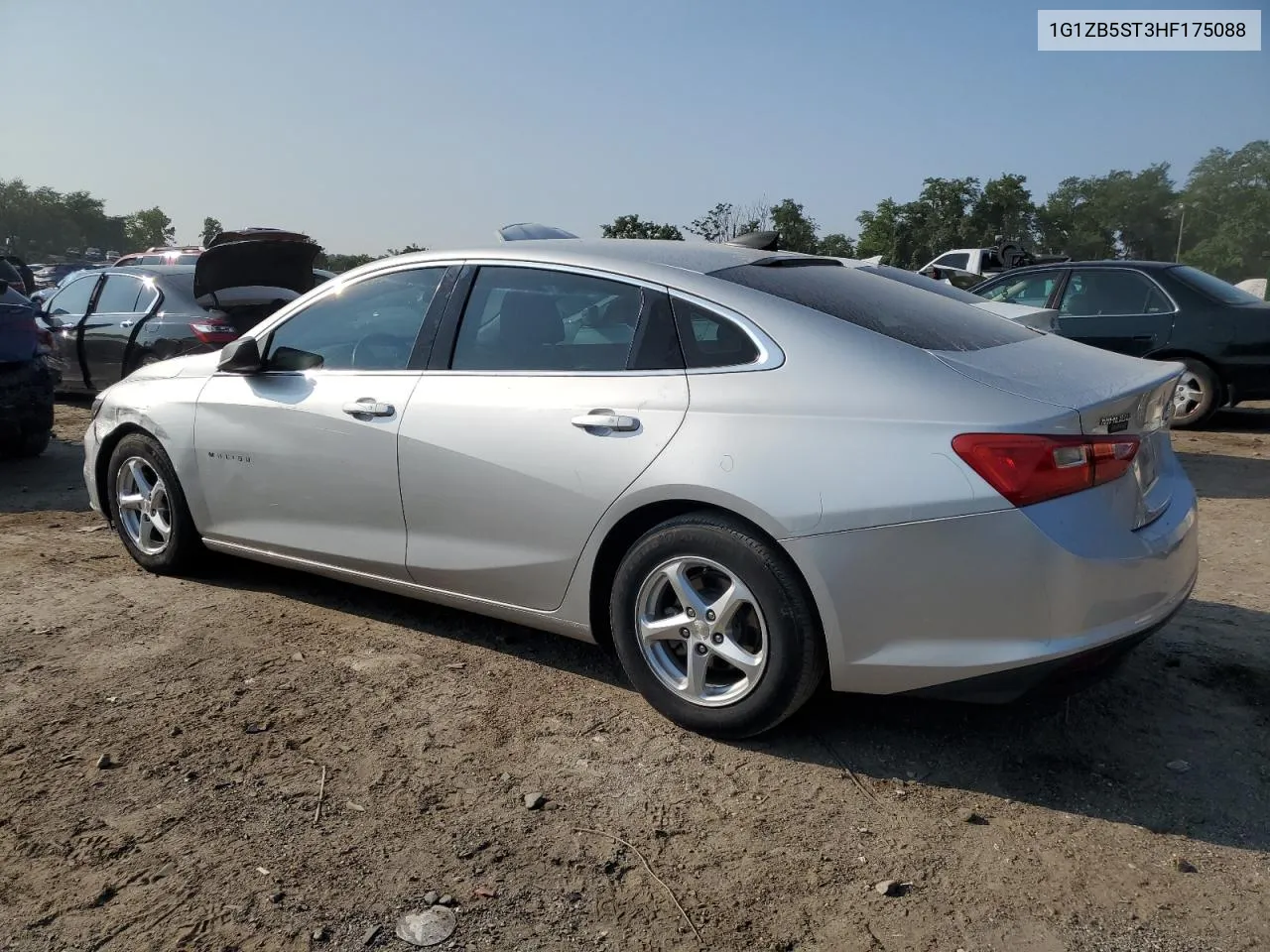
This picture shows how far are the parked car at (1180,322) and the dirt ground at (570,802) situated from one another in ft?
17.9

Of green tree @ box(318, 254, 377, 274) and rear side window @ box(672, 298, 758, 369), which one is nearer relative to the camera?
rear side window @ box(672, 298, 758, 369)

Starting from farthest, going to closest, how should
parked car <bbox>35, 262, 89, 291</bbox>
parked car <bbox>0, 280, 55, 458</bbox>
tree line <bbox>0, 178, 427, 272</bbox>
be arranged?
1. tree line <bbox>0, 178, 427, 272</bbox>
2. parked car <bbox>35, 262, 89, 291</bbox>
3. parked car <bbox>0, 280, 55, 458</bbox>

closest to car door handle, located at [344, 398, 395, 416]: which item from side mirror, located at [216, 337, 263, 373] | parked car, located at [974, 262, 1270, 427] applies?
side mirror, located at [216, 337, 263, 373]

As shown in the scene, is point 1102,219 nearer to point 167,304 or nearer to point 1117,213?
point 1117,213

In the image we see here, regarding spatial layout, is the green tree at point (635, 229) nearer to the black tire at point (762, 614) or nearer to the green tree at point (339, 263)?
the green tree at point (339, 263)

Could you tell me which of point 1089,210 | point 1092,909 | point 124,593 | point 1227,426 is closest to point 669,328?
point 1092,909

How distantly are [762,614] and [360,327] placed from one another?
2222 millimetres

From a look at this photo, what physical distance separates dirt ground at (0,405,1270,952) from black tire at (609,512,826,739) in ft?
0.41

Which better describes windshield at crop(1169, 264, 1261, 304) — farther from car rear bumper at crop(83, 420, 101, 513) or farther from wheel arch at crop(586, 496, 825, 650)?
car rear bumper at crop(83, 420, 101, 513)

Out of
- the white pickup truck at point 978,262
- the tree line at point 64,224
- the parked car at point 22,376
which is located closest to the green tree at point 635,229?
the white pickup truck at point 978,262

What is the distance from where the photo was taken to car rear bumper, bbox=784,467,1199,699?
2754 millimetres

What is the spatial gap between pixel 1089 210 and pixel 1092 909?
231ft

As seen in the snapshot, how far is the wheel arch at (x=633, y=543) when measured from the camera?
3059 millimetres

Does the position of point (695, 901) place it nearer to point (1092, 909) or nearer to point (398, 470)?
point (1092, 909)
